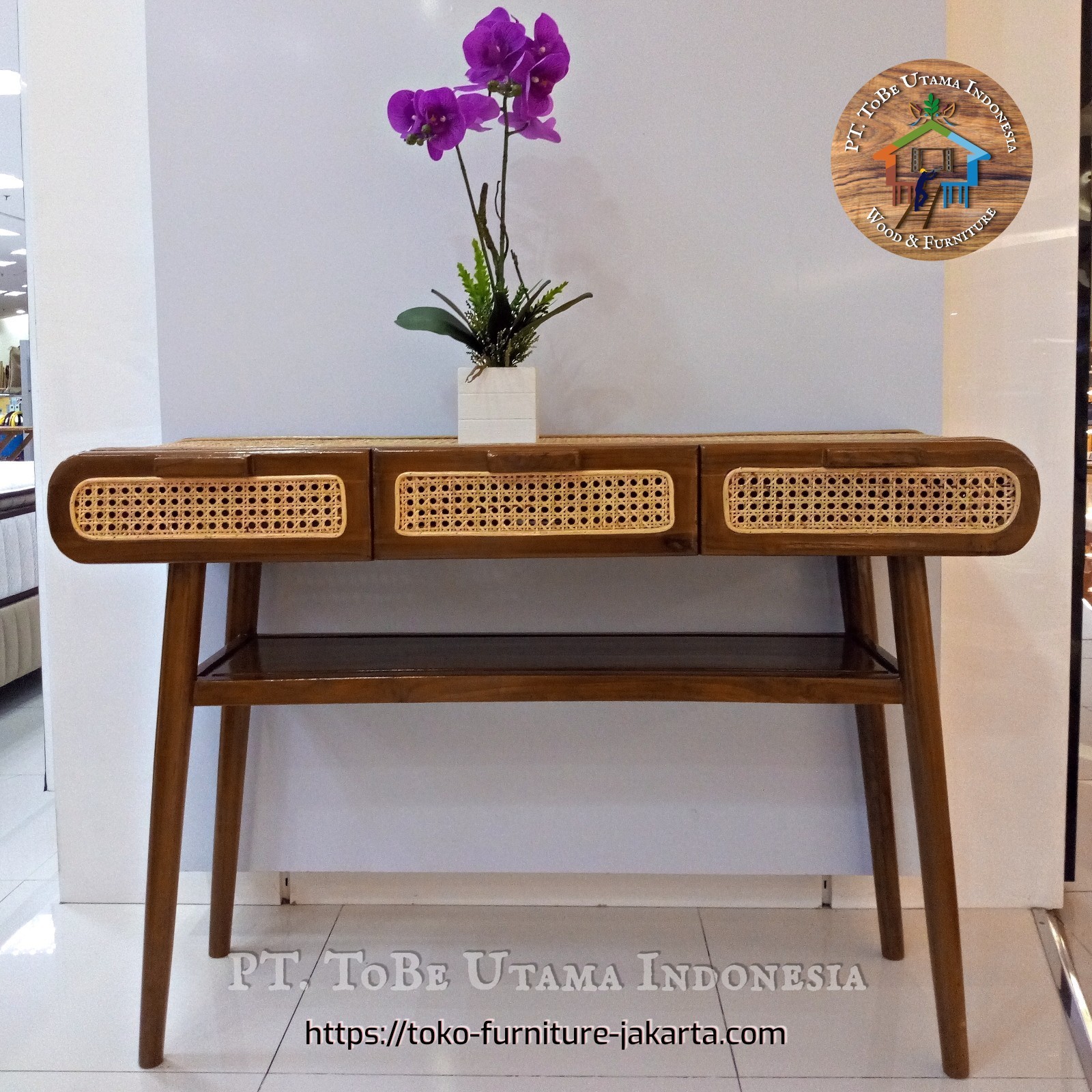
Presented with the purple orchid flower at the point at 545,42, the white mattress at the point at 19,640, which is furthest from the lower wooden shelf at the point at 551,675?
the white mattress at the point at 19,640

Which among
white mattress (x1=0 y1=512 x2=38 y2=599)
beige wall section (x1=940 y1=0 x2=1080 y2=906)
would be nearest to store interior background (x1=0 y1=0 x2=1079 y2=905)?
beige wall section (x1=940 y1=0 x2=1080 y2=906)

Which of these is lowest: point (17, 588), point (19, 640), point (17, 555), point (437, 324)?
point (19, 640)

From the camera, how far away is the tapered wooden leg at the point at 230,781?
57.6 inches

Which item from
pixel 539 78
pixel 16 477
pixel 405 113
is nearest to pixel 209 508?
pixel 405 113

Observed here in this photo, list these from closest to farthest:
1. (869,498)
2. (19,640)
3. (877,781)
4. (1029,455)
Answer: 1. (869,498)
2. (877,781)
3. (1029,455)
4. (19,640)

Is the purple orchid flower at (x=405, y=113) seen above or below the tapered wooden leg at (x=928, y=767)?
above

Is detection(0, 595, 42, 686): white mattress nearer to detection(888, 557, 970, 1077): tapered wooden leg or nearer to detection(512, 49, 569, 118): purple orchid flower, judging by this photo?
detection(512, 49, 569, 118): purple orchid flower

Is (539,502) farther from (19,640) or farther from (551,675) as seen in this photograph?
(19,640)

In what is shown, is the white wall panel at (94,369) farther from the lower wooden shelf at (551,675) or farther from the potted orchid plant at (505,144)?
the potted orchid plant at (505,144)

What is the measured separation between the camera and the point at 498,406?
1271 millimetres

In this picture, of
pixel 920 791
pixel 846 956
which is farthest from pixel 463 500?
pixel 846 956

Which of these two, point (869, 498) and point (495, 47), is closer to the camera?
point (869, 498)

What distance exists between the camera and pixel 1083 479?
157cm

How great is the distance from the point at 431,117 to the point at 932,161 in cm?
82
